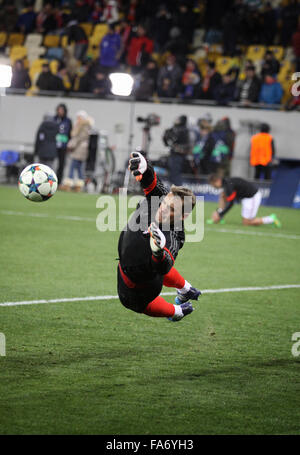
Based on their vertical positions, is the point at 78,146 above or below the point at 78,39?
below

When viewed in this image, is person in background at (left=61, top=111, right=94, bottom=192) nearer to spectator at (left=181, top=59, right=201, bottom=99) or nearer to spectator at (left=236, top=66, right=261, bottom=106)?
spectator at (left=181, top=59, right=201, bottom=99)

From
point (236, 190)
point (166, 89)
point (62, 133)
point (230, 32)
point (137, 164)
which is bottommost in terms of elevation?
point (137, 164)

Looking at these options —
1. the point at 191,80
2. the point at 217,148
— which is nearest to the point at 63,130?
the point at 191,80

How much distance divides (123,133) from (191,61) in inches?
129

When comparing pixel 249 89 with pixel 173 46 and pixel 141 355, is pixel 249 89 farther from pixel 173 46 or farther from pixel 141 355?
pixel 141 355

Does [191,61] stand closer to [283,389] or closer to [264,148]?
[264,148]

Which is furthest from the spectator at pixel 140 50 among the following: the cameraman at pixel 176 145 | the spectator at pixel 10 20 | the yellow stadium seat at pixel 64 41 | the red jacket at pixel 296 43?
the spectator at pixel 10 20

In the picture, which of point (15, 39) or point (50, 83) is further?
point (15, 39)

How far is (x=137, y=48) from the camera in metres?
24.6

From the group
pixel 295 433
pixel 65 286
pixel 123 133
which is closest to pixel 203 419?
pixel 295 433

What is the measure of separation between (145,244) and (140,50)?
19557mm

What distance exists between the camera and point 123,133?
24.6 m

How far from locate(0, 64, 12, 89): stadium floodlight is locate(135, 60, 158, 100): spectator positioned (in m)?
4.09

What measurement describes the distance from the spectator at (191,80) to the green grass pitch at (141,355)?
13096mm
